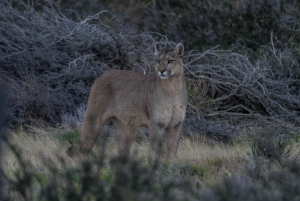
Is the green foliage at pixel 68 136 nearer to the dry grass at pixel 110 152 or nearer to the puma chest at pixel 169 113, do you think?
the dry grass at pixel 110 152

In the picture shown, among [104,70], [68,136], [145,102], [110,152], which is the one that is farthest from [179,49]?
[104,70]

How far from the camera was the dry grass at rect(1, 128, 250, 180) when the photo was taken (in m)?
7.28

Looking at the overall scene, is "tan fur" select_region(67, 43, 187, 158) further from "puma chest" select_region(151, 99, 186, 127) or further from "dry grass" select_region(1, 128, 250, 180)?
"dry grass" select_region(1, 128, 250, 180)

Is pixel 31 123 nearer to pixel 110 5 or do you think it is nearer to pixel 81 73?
pixel 81 73

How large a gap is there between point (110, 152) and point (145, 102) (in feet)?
4.02

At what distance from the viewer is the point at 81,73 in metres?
12.4

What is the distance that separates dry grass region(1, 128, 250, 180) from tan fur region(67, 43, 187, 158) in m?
0.26

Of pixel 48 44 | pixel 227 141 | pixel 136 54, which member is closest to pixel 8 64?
pixel 48 44

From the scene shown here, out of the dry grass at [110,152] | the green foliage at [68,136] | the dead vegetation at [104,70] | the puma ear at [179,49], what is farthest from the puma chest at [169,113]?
the dead vegetation at [104,70]

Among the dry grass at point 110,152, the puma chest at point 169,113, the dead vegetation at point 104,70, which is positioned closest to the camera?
the dry grass at point 110,152

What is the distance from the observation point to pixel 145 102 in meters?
9.25

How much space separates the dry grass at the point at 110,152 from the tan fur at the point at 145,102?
0.26m

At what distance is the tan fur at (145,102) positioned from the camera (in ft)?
29.1

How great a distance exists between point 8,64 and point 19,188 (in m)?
7.41
